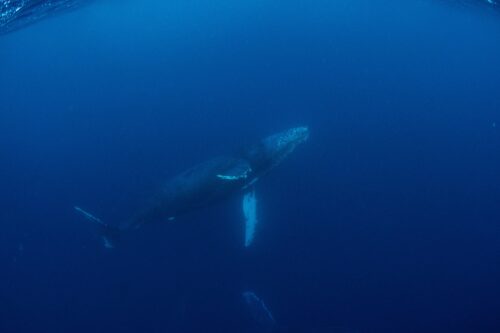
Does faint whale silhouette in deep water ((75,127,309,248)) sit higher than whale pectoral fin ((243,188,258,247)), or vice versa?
faint whale silhouette in deep water ((75,127,309,248))

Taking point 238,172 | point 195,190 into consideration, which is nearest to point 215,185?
point 195,190

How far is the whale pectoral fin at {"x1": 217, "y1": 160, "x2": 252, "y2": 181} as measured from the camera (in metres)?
13.1

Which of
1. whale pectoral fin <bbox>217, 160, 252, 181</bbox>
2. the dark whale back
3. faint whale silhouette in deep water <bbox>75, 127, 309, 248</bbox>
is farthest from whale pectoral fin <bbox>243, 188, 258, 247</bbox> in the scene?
whale pectoral fin <bbox>217, 160, 252, 181</bbox>

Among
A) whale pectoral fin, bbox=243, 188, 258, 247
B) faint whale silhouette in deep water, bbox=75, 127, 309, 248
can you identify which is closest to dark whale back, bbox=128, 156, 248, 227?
faint whale silhouette in deep water, bbox=75, 127, 309, 248

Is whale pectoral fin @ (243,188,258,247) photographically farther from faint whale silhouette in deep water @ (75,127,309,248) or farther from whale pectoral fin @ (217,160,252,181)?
whale pectoral fin @ (217,160,252,181)

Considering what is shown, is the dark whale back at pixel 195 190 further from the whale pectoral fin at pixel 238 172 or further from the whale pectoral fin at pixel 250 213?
the whale pectoral fin at pixel 250 213

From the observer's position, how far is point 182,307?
1466cm

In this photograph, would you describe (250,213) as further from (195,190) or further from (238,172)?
(195,190)

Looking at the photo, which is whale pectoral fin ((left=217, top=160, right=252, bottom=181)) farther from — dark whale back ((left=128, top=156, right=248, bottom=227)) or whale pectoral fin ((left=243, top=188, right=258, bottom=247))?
whale pectoral fin ((left=243, top=188, right=258, bottom=247))

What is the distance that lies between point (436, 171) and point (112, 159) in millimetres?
15178

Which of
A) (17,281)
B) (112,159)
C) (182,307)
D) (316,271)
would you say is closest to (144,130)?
(112,159)

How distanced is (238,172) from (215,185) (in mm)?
820

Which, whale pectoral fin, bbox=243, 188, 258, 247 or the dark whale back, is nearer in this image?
the dark whale back

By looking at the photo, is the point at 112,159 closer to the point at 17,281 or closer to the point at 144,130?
the point at 144,130
